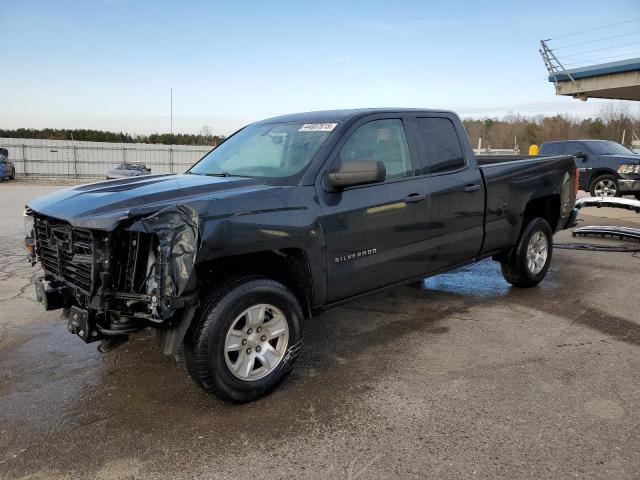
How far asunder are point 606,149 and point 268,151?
13789mm

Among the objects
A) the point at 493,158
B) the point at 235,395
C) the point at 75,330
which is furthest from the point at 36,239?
the point at 493,158

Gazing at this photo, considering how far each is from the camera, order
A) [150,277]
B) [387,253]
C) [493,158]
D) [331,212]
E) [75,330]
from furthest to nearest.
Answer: [493,158] < [387,253] < [331,212] < [75,330] < [150,277]

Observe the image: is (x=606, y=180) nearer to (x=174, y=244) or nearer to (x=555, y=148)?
(x=555, y=148)

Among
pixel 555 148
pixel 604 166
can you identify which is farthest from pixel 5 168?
pixel 604 166

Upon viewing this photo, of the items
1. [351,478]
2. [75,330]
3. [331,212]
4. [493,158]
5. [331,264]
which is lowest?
[351,478]

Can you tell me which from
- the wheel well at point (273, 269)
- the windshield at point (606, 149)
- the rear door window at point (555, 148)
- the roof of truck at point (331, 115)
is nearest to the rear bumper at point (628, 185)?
the windshield at point (606, 149)

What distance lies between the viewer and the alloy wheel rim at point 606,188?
14484mm

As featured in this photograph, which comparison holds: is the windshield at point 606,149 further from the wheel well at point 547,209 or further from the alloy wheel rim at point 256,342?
the alloy wheel rim at point 256,342

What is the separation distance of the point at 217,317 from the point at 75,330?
3.01 feet

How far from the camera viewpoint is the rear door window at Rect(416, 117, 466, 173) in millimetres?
4680

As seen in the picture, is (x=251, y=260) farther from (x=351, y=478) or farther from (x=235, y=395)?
(x=351, y=478)

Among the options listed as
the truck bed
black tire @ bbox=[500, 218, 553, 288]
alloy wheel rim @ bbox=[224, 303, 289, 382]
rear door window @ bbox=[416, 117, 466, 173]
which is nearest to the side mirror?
alloy wheel rim @ bbox=[224, 303, 289, 382]

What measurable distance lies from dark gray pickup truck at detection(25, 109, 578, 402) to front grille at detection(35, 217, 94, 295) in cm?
1

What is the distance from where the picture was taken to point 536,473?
2.64m
